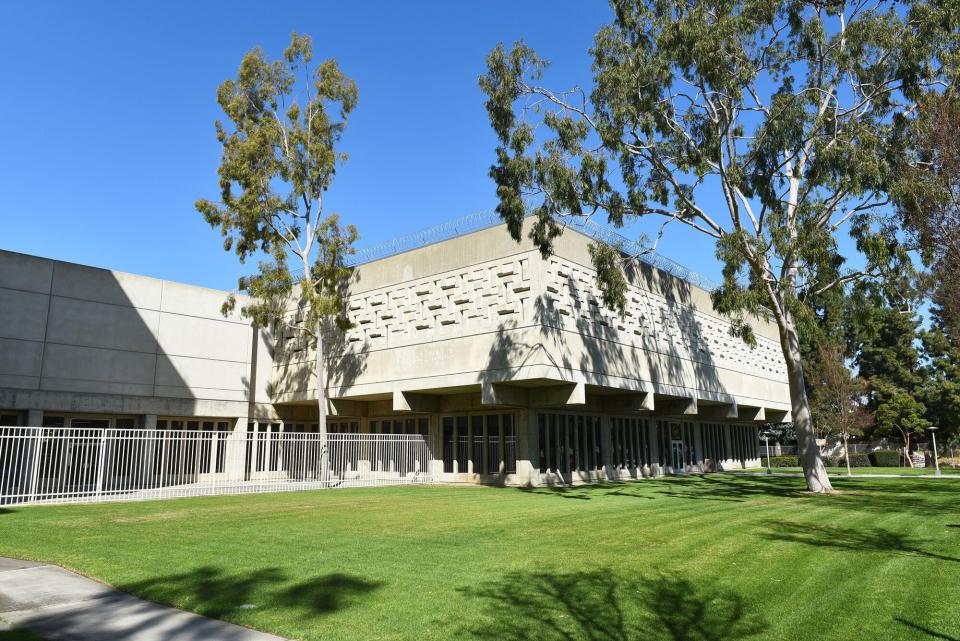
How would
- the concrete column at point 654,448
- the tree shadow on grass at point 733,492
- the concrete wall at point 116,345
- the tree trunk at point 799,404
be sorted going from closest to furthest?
the tree shadow on grass at point 733,492 → the tree trunk at point 799,404 → the concrete wall at point 116,345 → the concrete column at point 654,448

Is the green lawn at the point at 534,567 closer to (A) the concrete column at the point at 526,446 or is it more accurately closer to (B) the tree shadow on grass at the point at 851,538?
(B) the tree shadow on grass at the point at 851,538

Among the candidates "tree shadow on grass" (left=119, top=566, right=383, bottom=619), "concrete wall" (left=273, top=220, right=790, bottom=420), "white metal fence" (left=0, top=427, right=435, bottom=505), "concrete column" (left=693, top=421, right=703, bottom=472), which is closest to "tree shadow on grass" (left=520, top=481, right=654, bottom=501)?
"concrete wall" (left=273, top=220, right=790, bottom=420)

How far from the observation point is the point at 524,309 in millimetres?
24531

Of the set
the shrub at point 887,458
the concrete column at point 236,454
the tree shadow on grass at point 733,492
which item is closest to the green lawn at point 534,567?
the tree shadow on grass at point 733,492

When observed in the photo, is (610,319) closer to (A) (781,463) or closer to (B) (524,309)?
(B) (524,309)

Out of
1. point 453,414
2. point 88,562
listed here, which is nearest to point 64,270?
point 453,414

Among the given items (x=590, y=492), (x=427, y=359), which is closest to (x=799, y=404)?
(x=590, y=492)

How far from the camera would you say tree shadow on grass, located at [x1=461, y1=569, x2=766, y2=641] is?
231 inches

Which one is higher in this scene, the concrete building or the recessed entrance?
the concrete building

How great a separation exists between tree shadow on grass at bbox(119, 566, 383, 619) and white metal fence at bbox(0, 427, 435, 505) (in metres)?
13.3

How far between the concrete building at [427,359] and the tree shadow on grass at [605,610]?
52.3ft

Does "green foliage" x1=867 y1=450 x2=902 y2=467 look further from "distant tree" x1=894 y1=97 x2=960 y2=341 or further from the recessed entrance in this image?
"distant tree" x1=894 y1=97 x2=960 y2=341

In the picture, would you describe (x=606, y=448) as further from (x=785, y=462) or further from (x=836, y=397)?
(x=785, y=462)

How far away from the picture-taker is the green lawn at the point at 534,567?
242 inches
